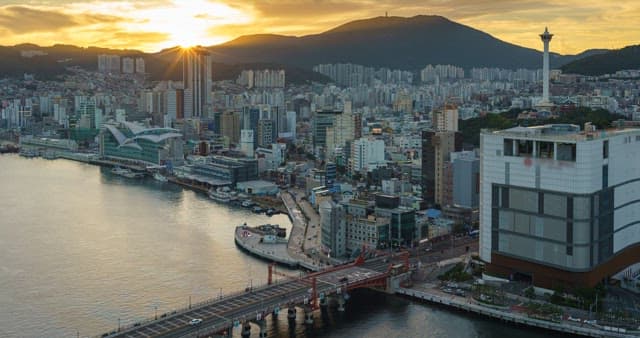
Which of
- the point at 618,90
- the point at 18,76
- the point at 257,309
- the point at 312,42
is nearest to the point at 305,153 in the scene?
the point at 618,90

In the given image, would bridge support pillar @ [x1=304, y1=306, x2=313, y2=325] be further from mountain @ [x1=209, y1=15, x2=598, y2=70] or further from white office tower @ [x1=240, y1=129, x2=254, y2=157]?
mountain @ [x1=209, y1=15, x2=598, y2=70]

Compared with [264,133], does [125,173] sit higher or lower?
lower

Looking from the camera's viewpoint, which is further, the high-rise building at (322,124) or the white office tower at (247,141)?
the high-rise building at (322,124)

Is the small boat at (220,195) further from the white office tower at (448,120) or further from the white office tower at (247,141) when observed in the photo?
the white office tower at (448,120)

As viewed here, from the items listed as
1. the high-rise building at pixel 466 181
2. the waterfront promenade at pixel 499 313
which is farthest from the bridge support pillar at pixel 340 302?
the high-rise building at pixel 466 181

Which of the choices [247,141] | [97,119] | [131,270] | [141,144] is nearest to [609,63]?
[247,141]

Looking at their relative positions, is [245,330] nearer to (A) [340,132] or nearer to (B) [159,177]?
(B) [159,177]

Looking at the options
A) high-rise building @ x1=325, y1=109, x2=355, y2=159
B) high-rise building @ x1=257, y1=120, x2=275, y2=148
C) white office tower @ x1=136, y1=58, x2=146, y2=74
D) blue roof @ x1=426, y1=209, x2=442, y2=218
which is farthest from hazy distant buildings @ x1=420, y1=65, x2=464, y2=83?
blue roof @ x1=426, y1=209, x2=442, y2=218
